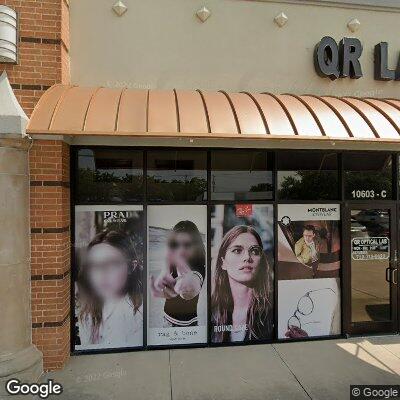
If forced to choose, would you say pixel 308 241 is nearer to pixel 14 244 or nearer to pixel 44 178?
pixel 44 178

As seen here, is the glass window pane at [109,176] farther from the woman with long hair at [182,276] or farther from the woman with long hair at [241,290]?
the woman with long hair at [241,290]

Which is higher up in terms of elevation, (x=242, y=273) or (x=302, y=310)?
(x=242, y=273)

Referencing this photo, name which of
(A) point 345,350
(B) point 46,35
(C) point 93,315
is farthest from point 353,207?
(B) point 46,35

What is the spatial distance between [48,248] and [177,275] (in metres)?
2.15

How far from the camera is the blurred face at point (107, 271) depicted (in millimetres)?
6066

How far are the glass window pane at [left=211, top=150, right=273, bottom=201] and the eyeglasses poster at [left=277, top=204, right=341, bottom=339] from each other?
54 centimetres

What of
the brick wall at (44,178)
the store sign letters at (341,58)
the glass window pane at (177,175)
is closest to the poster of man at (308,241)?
the glass window pane at (177,175)

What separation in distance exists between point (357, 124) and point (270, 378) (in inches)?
155

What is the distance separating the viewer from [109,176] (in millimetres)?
6090

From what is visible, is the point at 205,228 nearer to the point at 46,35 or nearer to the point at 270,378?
the point at 270,378

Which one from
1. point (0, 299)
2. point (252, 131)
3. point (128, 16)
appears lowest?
point (0, 299)

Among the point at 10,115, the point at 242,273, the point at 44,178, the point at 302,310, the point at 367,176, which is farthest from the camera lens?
the point at 367,176

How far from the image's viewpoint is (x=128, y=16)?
6.12 meters

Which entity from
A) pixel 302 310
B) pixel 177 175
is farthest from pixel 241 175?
pixel 302 310
